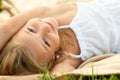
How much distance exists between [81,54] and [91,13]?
0.34 meters

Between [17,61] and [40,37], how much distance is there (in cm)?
25

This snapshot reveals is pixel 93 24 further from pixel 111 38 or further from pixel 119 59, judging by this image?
pixel 119 59

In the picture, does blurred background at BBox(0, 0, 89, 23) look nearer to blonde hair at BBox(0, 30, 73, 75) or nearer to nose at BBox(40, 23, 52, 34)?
nose at BBox(40, 23, 52, 34)

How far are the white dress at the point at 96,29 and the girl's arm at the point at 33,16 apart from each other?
61 millimetres

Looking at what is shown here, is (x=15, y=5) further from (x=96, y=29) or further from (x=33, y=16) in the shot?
(x=96, y=29)

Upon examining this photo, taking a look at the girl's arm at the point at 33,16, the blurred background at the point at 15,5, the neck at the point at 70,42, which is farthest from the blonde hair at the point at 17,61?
the blurred background at the point at 15,5

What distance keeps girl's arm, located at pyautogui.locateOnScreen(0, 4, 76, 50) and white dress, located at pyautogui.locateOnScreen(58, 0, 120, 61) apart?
6 centimetres

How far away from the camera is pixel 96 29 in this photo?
263cm

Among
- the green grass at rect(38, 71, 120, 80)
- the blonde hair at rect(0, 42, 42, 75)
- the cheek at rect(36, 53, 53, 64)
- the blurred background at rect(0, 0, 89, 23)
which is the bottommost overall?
the blurred background at rect(0, 0, 89, 23)

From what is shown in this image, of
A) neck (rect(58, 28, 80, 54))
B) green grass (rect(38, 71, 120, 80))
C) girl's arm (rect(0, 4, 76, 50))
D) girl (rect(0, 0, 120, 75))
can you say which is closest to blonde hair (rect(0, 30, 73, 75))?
girl (rect(0, 0, 120, 75))

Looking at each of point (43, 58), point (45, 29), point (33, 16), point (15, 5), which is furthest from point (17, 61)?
point (15, 5)

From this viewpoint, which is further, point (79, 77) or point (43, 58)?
point (43, 58)

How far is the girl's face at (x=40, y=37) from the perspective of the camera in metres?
2.32

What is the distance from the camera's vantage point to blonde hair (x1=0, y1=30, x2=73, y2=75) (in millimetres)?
2182
